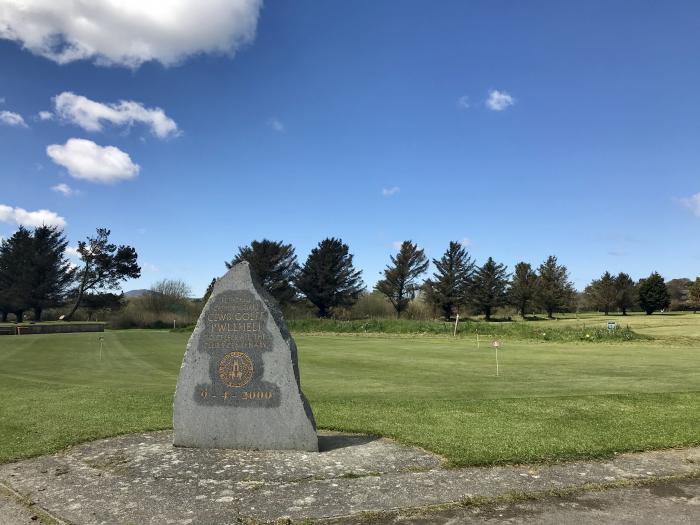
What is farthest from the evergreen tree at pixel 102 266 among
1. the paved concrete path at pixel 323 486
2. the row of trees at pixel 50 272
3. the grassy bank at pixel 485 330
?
the paved concrete path at pixel 323 486

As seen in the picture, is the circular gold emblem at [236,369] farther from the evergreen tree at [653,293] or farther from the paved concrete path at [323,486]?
the evergreen tree at [653,293]

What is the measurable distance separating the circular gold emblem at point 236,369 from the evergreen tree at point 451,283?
71.7 m

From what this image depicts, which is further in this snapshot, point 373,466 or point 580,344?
point 580,344

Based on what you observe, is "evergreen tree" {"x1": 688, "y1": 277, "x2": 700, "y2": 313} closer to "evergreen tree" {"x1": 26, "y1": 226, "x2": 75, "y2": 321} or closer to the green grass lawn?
the green grass lawn

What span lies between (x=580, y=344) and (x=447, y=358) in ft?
39.8

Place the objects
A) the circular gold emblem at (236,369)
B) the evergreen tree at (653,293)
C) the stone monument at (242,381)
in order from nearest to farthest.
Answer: the stone monument at (242,381), the circular gold emblem at (236,369), the evergreen tree at (653,293)

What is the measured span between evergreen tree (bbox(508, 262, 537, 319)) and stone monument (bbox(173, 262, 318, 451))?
3028 inches

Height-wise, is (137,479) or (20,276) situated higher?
(20,276)

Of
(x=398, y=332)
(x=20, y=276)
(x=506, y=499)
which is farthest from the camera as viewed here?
(x=20, y=276)

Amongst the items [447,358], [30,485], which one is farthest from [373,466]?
[447,358]

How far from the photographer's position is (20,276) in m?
70.4

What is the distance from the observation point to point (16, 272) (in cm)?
7106

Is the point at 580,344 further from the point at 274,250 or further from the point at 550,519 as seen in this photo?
the point at 274,250

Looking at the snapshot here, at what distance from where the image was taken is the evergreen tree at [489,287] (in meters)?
78.2
